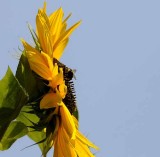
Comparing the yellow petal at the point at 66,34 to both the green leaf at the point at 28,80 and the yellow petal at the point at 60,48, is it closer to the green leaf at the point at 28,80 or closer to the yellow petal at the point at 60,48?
the yellow petal at the point at 60,48

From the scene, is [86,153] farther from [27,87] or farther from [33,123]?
[27,87]

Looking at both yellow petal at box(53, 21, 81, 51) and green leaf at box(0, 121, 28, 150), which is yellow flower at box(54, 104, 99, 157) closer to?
green leaf at box(0, 121, 28, 150)

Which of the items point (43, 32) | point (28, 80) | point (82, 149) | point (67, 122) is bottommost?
point (82, 149)

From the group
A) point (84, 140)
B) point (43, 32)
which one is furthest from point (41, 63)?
point (84, 140)

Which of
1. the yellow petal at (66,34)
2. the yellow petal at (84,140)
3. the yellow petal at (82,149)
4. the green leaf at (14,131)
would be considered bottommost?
the yellow petal at (82,149)

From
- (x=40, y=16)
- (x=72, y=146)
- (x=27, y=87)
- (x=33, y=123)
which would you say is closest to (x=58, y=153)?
(x=72, y=146)

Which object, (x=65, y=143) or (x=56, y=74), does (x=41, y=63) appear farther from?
(x=65, y=143)

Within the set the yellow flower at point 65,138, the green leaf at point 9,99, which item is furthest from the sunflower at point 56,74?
the green leaf at point 9,99

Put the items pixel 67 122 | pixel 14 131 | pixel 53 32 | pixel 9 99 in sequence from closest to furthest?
pixel 9 99 → pixel 14 131 → pixel 67 122 → pixel 53 32
